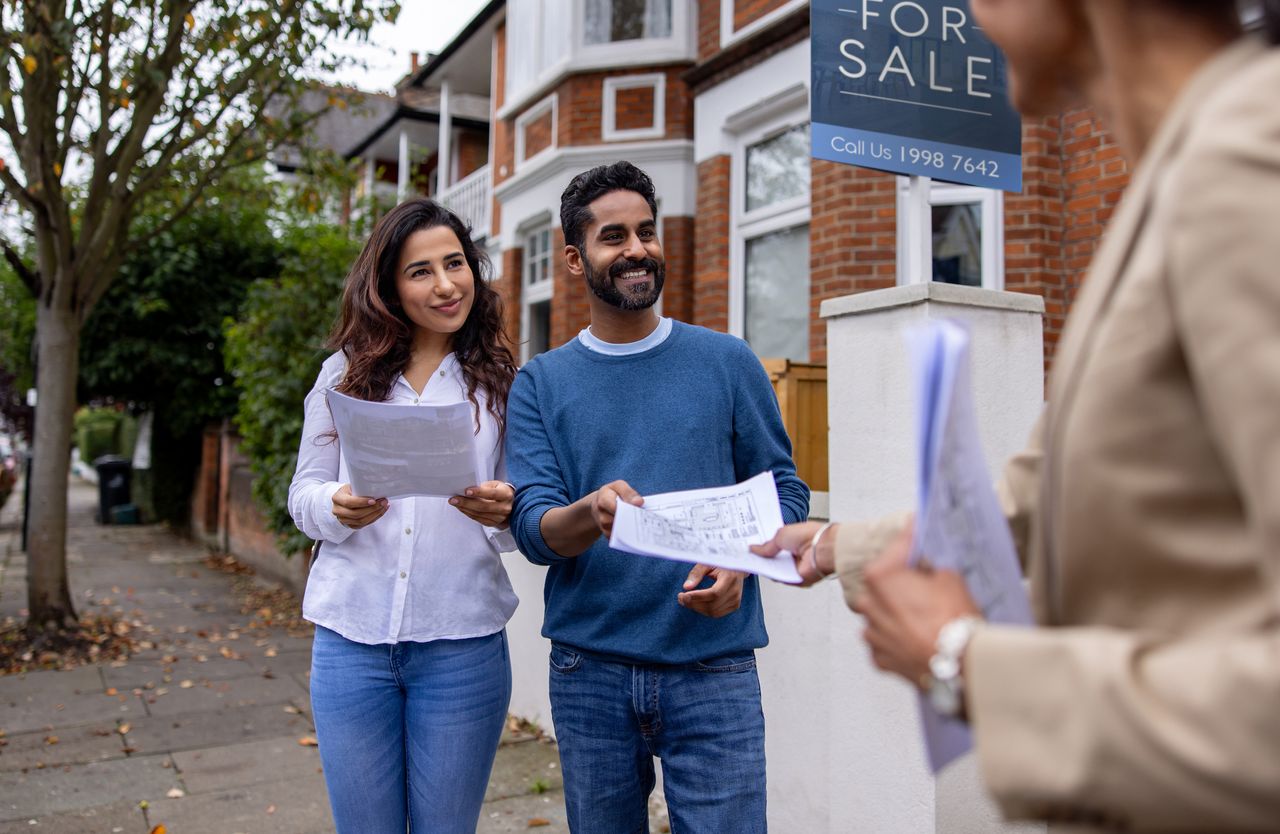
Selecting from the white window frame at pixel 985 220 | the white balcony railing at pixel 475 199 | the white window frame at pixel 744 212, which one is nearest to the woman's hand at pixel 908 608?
the white window frame at pixel 985 220

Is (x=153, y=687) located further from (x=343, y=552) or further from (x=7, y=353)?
(x=7, y=353)

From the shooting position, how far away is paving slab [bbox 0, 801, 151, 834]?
4.47 meters

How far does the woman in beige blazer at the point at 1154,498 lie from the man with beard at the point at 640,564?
1368 mm

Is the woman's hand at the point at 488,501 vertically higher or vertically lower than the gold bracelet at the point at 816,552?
higher

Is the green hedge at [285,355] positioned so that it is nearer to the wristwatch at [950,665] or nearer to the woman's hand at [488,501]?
the woman's hand at [488,501]

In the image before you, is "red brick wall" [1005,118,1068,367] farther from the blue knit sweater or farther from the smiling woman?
the smiling woman

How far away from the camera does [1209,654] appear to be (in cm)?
86

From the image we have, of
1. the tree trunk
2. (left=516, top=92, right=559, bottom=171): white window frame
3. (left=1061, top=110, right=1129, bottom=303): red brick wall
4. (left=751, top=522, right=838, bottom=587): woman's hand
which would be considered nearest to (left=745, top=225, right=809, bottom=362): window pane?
(left=1061, top=110, right=1129, bottom=303): red brick wall

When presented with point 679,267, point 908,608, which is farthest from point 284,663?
point 908,608

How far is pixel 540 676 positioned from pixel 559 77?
7726 millimetres

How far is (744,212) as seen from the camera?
9461 mm

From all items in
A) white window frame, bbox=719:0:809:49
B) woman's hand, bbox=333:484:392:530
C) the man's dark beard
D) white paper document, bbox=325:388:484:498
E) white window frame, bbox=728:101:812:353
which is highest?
white window frame, bbox=719:0:809:49

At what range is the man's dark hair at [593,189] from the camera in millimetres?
2736

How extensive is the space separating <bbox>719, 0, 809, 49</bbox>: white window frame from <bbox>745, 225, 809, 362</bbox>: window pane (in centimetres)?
170
